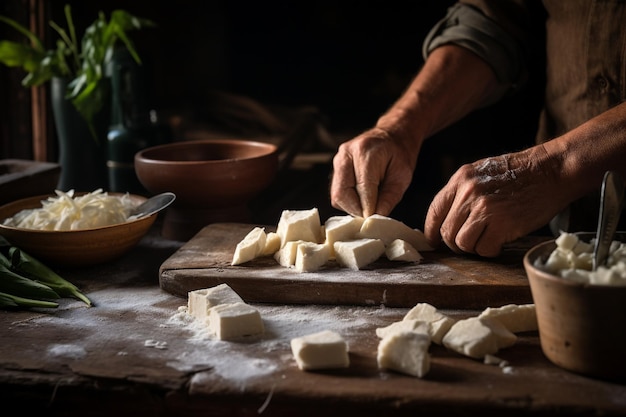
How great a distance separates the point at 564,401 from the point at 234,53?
8.41 feet

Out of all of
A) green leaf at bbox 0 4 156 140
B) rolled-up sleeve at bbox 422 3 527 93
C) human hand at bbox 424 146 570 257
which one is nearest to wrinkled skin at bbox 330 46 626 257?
human hand at bbox 424 146 570 257

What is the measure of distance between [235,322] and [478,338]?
0.54 meters

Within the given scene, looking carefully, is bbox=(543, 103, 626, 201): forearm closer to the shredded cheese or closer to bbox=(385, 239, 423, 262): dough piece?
bbox=(385, 239, 423, 262): dough piece

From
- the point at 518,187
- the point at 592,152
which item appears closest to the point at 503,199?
the point at 518,187

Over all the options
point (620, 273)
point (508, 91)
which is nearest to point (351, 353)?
point (620, 273)

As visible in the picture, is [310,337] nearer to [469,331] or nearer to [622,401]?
[469,331]

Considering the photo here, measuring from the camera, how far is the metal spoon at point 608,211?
1.50 metres

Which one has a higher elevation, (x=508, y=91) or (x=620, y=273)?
(x=508, y=91)

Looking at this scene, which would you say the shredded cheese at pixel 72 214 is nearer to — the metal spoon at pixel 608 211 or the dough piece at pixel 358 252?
the dough piece at pixel 358 252

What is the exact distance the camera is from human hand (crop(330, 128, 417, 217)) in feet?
7.41

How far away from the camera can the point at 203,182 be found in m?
2.46

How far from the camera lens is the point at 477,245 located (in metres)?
1.99

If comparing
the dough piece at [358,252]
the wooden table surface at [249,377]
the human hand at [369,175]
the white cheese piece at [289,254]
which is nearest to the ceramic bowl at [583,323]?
the wooden table surface at [249,377]

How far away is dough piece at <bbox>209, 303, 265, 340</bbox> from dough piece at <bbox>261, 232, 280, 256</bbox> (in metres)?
0.42
